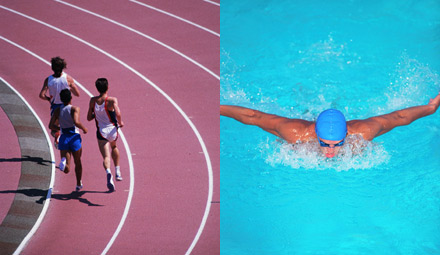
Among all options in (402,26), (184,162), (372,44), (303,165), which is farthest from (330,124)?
(402,26)

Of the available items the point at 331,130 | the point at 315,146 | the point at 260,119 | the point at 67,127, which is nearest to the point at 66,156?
the point at 67,127

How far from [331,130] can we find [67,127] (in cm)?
403

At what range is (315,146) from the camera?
8.64m

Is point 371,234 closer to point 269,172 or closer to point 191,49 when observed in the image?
point 269,172

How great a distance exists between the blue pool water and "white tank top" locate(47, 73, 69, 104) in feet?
9.73

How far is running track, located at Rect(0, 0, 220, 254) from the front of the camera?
7.84 m

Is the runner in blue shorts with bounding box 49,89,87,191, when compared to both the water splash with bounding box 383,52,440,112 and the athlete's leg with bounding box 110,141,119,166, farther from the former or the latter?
the water splash with bounding box 383,52,440,112

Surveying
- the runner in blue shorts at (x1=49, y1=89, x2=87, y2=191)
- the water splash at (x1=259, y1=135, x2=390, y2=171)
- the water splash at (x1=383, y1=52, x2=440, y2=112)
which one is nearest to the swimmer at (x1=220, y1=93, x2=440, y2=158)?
the water splash at (x1=259, y1=135, x2=390, y2=171)

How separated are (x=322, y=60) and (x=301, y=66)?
48cm

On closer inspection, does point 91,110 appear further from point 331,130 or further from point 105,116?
point 331,130

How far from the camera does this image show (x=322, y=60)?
1104 cm

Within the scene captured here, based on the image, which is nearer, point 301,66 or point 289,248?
point 289,248

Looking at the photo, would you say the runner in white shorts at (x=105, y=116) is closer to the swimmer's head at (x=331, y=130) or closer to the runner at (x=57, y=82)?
the runner at (x=57, y=82)

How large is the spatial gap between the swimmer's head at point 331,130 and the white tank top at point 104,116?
3153 millimetres
